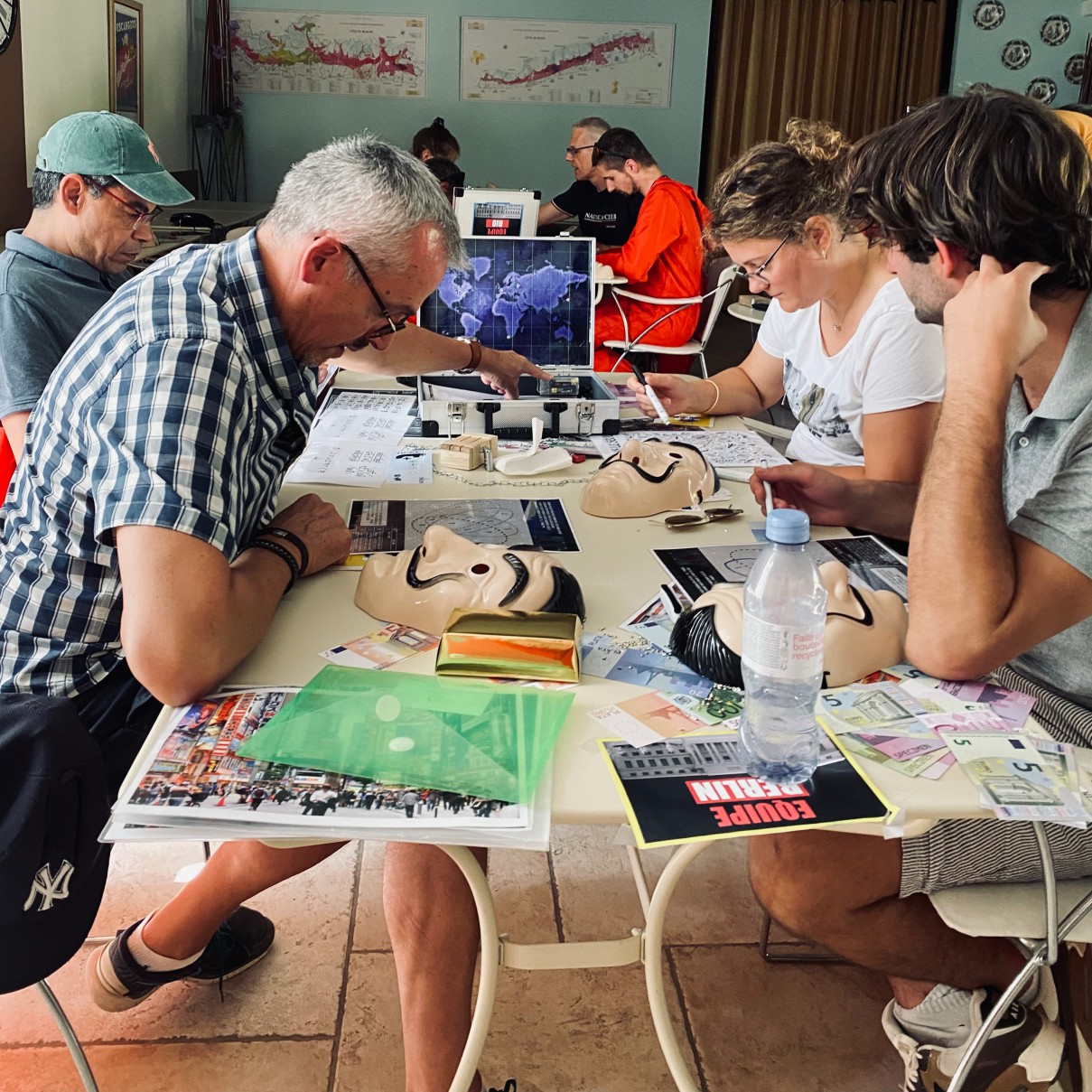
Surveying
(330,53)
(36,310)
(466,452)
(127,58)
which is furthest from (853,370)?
(330,53)

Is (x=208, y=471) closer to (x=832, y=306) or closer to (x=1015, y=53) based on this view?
(x=832, y=306)

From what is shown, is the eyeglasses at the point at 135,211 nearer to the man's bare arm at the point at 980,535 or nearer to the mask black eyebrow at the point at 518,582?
the mask black eyebrow at the point at 518,582

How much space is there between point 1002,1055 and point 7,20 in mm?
4124

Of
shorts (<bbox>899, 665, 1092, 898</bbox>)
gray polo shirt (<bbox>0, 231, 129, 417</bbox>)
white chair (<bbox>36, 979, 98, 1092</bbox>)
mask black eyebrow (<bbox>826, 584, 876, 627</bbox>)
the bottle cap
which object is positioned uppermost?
gray polo shirt (<bbox>0, 231, 129, 417</bbox>)

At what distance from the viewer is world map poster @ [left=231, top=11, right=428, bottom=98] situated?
6.70 meters

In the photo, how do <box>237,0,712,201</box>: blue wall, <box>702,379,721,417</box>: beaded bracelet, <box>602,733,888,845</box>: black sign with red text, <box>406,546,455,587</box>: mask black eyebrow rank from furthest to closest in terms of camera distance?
1. <box>237,0,712,201</box>: blue wall
2. <box>702,379,721,417</box>: beaded bracelet
3. <box>406,546,455,587</box>: mask black eyebrow
4. <box>602,733,888,845</box>: black sign with red text

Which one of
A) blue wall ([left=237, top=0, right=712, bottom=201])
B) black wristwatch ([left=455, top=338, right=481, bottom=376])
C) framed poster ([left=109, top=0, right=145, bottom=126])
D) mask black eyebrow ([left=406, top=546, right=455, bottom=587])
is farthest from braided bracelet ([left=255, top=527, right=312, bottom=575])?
blue wall ([left=237, top=0, right=712, bottom=201])

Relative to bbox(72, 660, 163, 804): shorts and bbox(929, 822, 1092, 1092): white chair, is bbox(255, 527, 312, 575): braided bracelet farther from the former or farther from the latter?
bbox(929, 822, 1092, 1092): white chair

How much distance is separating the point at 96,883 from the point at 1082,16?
8.10 meters

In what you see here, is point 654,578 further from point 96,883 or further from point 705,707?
point 96,883

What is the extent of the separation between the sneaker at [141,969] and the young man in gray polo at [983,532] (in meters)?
0.90

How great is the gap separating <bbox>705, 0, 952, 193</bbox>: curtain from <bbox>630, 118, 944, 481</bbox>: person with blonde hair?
556 cm

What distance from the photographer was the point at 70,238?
2133mm

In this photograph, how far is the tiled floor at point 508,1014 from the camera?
1.54 metres
